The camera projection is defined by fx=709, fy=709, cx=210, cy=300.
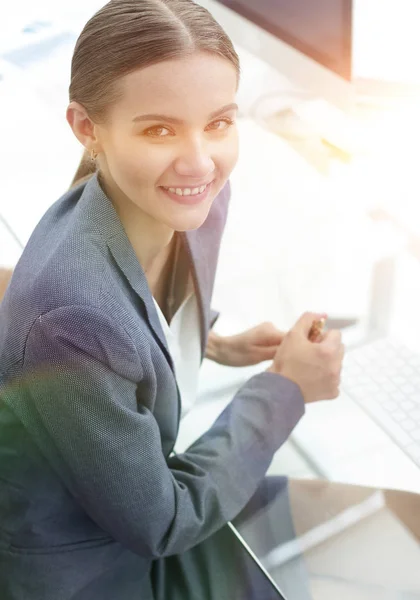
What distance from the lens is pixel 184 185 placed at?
544mm

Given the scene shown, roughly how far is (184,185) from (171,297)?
216 mm

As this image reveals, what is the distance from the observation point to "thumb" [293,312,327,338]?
29.3 inches

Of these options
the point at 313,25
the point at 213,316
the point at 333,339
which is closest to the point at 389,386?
the point at 333,339

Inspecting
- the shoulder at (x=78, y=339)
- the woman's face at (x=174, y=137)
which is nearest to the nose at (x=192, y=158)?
the woman's face at (x=174, y=137)

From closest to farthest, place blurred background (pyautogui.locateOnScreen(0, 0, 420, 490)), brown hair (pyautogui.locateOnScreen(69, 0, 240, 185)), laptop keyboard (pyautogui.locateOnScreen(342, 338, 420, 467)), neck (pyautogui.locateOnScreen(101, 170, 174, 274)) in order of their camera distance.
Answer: brown hair (pyautogui.locateOnScreen(69, 0, 240, 185)) → neck (pyautogui.locateOnScreen(101, 170, 174, 274)) → laptop keyboard (pyautogui.locateOnScreen(342, 338, 420, 467)) → blurred background (pyautogui.locateOnScreen(0, 0, 420, 490))

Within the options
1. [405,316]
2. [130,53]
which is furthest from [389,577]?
[130,53]

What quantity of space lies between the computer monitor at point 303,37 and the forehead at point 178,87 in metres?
0.36

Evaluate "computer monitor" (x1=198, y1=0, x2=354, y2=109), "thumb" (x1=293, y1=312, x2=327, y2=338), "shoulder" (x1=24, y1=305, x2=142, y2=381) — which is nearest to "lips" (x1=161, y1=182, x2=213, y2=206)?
"shoulder" (x1=24, y1=305, x2=142, y2=381)

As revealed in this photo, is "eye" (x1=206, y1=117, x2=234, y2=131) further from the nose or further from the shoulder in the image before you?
the shoulder

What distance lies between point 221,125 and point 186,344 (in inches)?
10.8

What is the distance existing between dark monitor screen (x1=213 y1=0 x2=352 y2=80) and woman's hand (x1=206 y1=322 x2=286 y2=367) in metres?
0.32

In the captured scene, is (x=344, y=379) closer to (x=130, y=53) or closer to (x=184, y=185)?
(x=184, y=185)

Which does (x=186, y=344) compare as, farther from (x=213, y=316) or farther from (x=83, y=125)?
(x=83, y=125)

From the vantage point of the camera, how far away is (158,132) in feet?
1.70
